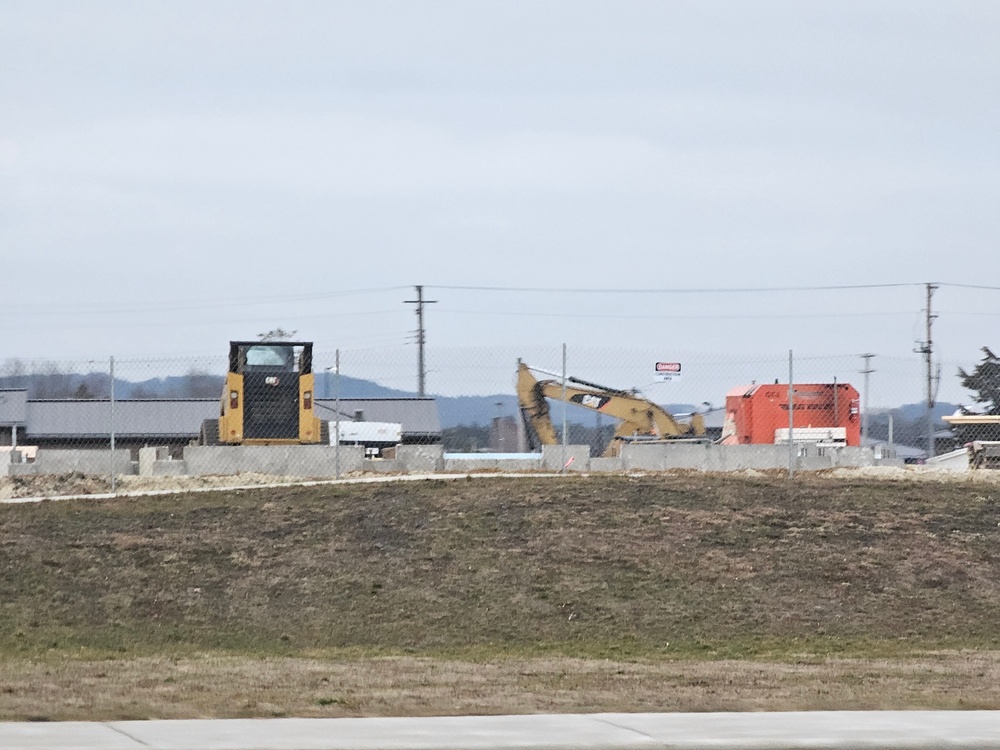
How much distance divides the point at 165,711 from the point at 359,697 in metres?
1.61

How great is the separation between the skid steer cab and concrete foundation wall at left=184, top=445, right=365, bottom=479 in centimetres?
329

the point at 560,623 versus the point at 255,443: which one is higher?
the point at 255,443

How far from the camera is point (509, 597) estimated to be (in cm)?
1952

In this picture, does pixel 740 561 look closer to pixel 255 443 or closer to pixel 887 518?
pixel 887 518

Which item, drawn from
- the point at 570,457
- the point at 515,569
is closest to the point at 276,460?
the point at 570,457

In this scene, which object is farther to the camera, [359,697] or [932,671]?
[932,671]

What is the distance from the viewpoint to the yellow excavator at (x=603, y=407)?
138 ft

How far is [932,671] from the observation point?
14.3 m

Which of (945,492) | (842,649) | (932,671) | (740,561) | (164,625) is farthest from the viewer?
(945,492)

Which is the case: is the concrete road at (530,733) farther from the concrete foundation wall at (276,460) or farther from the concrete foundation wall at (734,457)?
the concrete foundation wall at (734,457)

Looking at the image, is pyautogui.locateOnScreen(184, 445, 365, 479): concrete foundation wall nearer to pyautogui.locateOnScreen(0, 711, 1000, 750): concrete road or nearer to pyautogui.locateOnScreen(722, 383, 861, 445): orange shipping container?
pyautogui.locateOnScreen(722, 383, 861, 445): orange shipping container

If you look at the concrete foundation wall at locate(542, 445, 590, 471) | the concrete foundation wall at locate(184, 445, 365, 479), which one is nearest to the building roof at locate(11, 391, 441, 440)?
the concrete foundation wall at locate(542, 445, 590, 471)

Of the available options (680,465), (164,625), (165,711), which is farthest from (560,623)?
(680,465)

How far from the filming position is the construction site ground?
483 inches
